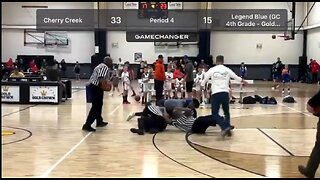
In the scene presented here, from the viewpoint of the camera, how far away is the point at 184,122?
1099 centimetres

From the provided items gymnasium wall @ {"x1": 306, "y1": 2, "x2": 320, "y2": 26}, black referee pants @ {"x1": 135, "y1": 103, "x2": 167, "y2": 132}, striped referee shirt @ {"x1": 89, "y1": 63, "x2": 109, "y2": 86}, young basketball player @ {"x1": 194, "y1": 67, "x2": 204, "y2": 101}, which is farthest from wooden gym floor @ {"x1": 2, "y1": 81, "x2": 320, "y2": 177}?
gymnasium wall @ {"x1": 306, "y1": 2, "x2": 320, "y2": 26}

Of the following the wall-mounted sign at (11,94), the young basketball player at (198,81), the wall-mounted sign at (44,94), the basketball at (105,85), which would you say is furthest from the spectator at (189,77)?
the basketball at (105,85)

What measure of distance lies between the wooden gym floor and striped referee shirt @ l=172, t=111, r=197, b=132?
0.18 meters

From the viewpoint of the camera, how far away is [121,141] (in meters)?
9.64

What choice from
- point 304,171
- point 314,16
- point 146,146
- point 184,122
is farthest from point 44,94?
point 314,16

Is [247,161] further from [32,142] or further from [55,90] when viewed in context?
[55,90]

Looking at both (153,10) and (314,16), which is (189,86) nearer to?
(153,10)

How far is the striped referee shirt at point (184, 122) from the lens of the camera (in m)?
10.9

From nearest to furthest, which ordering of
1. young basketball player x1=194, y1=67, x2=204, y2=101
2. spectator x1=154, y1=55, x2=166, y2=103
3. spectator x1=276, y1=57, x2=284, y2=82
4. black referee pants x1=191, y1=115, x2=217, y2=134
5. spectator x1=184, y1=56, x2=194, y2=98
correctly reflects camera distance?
black referee pants x1=191, y1=115, x2=217, y2=134 < spectator x1=154, y1=55, x2=166, y2=103 < spectator x1=184, y1=56, x2=194, y2=98 < young basketball player x1=194, y1=67, x2=204, y2=101 < spectator x1=276, y1=57, x2=284, y2=82

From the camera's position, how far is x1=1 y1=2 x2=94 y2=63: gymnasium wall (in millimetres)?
40031

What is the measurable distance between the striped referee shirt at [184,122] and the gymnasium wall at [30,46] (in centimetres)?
2976

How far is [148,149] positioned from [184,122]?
8.08 ft

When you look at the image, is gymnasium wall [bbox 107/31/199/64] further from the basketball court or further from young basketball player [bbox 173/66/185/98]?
the basketball court

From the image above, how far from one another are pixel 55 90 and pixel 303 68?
88.0 feet
